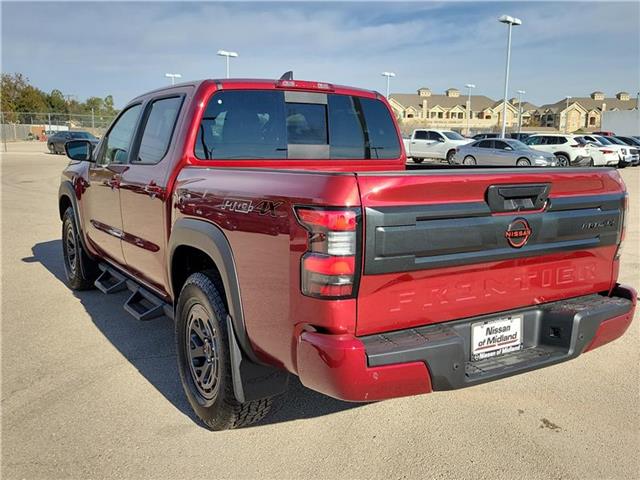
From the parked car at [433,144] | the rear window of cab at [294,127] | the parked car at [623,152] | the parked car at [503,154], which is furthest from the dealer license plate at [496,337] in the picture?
the parked car at [623,152]

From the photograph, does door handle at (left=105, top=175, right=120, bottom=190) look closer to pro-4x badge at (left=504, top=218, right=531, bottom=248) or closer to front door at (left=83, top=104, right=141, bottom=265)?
front door at (left=83, top=104, right=141, bottom=265)

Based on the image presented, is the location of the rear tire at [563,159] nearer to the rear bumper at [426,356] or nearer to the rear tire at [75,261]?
the rear tire at [75,261]

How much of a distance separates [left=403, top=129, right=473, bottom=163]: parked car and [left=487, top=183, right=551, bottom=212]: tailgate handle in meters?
24.5

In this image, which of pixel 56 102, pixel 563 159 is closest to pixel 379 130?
pixel 563 159

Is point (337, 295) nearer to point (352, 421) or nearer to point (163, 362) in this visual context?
point (352, 421)

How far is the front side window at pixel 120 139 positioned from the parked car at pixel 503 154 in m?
18.6

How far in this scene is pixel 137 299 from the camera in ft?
14.6

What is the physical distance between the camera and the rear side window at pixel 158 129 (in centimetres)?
380

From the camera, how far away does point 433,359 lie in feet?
7.97

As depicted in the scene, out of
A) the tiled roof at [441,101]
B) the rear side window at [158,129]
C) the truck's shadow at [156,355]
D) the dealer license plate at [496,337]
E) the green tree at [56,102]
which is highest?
the tiled roof at [441,101]

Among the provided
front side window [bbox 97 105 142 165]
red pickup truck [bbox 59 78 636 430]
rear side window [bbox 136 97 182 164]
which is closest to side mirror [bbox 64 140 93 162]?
front side window [bbox 97 105 142 165]

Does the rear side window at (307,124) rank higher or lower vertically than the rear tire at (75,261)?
higher

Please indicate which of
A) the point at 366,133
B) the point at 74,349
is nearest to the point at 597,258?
the point at 366,133

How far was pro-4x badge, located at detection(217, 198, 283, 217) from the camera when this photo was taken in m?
2.54
